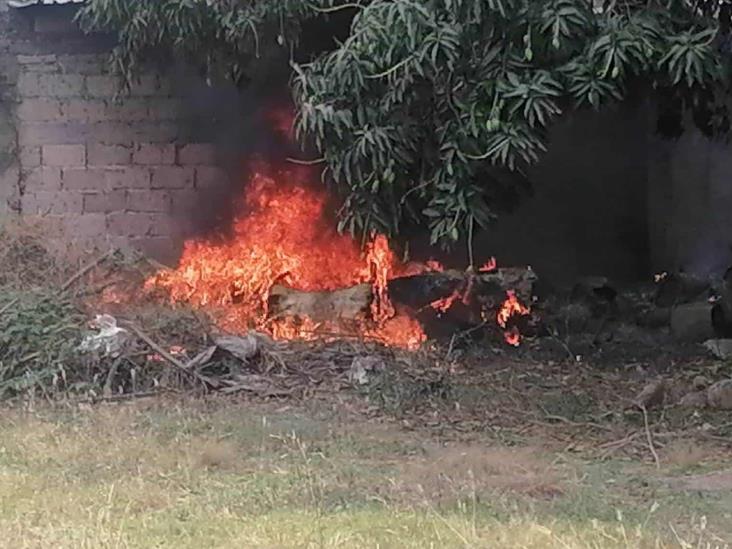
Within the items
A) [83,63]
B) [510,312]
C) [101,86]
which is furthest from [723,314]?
[83,63]

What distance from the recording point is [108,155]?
11008 millimetres

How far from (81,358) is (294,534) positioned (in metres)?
3.82

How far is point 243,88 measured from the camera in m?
10.7

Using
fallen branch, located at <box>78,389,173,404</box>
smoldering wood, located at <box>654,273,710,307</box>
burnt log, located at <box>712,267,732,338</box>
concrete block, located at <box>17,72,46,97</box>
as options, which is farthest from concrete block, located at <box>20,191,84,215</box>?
burnt log, located at <box>712,267,732,338</box>

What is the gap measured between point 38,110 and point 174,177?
151 centimetres

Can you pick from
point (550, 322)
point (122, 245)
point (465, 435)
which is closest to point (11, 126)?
point (122, 245)

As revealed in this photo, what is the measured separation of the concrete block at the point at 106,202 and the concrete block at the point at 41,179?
0.33 m

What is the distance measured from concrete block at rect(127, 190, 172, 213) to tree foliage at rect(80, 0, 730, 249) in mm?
3218

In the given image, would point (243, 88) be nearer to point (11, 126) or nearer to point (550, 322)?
point (11, 126)

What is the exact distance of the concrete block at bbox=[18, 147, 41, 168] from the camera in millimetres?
11008

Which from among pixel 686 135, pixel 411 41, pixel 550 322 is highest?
pixel 411 41

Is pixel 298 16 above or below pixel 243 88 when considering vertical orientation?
above

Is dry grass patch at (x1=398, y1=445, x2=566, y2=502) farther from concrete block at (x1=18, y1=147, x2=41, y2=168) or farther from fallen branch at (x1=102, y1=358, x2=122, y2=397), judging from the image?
concrete block at (x1=18, y1=147, x2=41, y2=168)

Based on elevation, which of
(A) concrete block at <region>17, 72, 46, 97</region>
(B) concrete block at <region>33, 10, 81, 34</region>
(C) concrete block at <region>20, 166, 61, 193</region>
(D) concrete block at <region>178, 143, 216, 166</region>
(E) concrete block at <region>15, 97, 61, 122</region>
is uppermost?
(B) concrete block at <region>33, 10, 81, 34</region>
